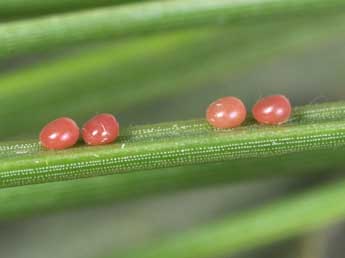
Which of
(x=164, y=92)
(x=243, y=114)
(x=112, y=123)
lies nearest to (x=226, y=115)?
(x=243, y=114)

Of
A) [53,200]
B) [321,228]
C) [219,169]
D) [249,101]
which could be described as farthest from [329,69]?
[53,200]

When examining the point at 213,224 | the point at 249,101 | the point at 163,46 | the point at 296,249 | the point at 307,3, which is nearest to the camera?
the point at 307,3

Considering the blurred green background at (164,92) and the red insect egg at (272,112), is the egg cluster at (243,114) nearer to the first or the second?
the red insect egg at (272,112)

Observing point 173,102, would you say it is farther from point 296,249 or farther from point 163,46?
point 296,249

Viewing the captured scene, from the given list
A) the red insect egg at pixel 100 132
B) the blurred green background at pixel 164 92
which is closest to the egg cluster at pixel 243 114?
the red insect egg at pixel 100 132

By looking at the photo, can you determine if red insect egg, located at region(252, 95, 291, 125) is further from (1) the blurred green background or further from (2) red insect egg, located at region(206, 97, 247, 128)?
(1) the blurred green background

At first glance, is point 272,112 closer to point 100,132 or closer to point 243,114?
point 243,114

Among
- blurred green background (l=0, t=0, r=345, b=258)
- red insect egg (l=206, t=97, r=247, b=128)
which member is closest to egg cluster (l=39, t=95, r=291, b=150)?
red insect egg (l=206, t=97, r=247, b=128)
